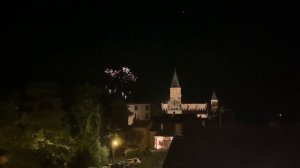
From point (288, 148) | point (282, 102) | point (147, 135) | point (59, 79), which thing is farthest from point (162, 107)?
point (288, 148)

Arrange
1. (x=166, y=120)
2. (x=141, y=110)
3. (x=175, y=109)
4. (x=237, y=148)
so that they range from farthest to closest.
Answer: (x=175, y=109)
(x=141, y=110)
(x=166, y=120)
(x=237, y=148)

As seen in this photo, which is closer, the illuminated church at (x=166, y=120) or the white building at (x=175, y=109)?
Result: the illuminated church at (x=166, y=120)

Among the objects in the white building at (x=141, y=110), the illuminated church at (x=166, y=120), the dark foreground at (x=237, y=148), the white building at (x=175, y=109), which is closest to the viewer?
the dark foreground at (x=237, y=148)

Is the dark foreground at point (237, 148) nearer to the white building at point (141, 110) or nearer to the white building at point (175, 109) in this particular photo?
the white building at point (175, 109)

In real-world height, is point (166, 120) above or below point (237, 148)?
above

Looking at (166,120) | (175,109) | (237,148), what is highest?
(175,109)

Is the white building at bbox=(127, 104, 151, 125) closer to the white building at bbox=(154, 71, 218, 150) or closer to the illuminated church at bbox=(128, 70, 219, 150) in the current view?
the illuminated church at bbox=(128, 70, 219, 150)

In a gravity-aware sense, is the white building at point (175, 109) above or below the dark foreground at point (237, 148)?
above

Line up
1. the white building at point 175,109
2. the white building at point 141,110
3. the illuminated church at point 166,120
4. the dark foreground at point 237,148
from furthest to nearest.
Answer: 1. the white building at point 141,110
2. the white building at point 175,109
3. the illuminated church at point 166,120
4. the dark foreground at point 237,148

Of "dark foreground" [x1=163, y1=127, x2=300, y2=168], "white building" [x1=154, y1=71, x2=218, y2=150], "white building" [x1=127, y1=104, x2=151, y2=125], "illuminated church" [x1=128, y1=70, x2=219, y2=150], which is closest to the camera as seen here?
"dark foreground" [x1=163, y1=127, x2=300, y2=168]

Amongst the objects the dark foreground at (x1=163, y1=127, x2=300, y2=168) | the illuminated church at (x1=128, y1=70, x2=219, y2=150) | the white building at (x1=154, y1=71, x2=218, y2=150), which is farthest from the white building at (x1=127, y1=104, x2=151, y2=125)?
the dark foreground at (x1=163, y1=127, x2=300, y2=168)

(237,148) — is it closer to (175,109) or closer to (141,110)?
(141,110)

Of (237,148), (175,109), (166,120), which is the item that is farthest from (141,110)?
(237,148)

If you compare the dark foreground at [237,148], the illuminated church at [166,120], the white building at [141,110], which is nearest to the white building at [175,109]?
the illuminated church at [166,120]
